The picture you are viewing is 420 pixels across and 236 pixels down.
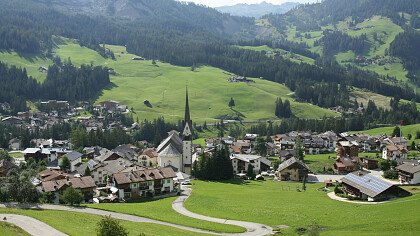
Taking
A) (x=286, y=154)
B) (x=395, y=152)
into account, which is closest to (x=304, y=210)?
(x=395, y=152)

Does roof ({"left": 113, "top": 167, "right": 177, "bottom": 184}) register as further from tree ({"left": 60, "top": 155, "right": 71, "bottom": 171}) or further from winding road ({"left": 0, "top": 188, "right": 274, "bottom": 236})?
tree ({"left": 60, "top": 155, "right": 71, "bottom": 171})

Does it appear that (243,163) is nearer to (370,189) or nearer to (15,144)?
(370,189)

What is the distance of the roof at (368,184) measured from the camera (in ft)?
247

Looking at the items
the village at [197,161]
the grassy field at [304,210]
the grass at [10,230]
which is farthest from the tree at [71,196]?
the grass at [10,230]

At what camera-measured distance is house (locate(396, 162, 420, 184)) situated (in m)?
90.6

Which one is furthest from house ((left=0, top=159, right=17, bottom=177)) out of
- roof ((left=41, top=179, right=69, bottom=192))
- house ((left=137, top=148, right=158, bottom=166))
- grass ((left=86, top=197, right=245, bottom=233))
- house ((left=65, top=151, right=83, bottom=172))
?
grass ((left=86, top=197, right=245, bottom=233))

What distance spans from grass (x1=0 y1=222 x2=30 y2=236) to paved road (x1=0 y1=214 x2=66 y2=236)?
2.90 feet

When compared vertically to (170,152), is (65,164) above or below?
below

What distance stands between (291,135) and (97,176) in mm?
75175

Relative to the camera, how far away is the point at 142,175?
281ft

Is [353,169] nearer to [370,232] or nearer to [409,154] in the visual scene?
[409,154]

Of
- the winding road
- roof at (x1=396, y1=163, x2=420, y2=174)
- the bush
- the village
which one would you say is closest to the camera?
the winding road

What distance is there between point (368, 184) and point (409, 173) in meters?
16.6

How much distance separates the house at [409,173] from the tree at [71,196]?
58579 mm
